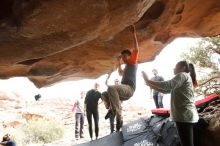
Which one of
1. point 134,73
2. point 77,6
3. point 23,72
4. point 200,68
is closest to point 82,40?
point 77,6

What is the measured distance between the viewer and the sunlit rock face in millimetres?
5012

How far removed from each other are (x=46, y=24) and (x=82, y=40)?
0.88 metres

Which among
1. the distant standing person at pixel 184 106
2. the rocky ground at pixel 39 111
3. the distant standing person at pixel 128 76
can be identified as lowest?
the distant standing person at pixel 184 106

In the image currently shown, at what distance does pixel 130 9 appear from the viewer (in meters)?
5.68

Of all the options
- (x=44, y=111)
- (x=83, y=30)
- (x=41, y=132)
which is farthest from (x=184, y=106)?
(x=44, y=111)

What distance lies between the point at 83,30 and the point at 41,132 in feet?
54.4

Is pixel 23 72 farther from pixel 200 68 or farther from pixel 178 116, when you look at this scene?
pixel 200 68

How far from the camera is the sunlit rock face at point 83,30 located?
5.01 metres

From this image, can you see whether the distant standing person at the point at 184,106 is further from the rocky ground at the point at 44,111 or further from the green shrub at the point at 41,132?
the green shrub at the point at 41,132

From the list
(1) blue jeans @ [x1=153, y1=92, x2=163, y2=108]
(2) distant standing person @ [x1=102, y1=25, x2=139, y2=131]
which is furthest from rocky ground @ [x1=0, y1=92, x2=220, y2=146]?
(2) distant standing person @ [x1=102, y1=25, x2=139, y2=131]

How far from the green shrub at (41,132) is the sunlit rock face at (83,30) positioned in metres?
11.1

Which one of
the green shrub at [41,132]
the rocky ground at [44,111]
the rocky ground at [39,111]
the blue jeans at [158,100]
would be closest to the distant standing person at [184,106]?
the blue jeans at [158,100]

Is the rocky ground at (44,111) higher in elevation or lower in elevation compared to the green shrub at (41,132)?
higher

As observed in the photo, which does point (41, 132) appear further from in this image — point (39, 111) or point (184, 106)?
point (184, 106)
